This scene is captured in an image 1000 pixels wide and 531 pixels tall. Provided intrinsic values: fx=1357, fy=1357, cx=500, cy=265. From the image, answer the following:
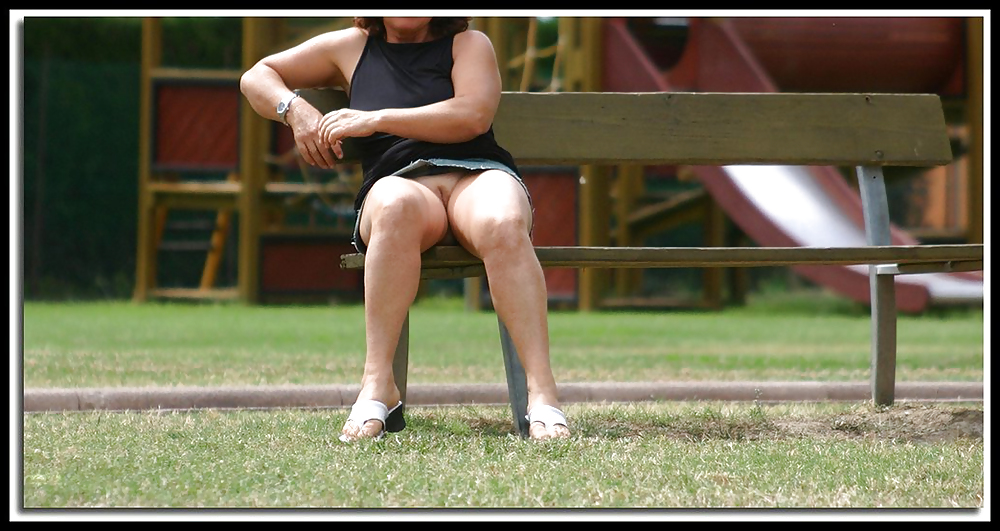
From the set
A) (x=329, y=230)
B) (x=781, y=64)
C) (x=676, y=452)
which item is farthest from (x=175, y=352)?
(x=781, y=64)

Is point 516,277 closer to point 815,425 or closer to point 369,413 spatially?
point 369,413

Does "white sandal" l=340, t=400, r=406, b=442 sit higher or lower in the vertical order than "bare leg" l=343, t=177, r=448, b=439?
lower

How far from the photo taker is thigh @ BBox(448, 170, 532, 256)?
9.30 ft

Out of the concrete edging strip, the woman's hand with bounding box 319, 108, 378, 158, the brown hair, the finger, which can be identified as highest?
the brown hair

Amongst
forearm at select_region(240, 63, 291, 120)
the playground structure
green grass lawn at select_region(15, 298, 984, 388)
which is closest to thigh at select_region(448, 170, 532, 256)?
forearm at select_region(240, 63, 291, 120)

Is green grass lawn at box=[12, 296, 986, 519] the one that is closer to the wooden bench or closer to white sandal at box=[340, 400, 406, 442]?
white sandal at box=[340, 400, 406, 442]

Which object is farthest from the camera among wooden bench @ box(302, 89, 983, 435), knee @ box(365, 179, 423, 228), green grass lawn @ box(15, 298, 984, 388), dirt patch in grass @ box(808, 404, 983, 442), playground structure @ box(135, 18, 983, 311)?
playground structure @ box(135, 18, 983, 311)

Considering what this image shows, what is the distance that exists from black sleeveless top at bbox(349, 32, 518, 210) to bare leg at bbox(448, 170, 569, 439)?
0.72 ft

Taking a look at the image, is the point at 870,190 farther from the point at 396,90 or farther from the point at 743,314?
the point at 743,314

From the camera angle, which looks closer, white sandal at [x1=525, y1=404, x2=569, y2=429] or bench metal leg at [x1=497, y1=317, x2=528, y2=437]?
white sandal at [x1=525, y1=404, x2=569, y2=429]

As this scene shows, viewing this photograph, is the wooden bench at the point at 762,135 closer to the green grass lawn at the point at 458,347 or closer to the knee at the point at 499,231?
the knee at the point at 499,231

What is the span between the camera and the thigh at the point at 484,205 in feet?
9.30

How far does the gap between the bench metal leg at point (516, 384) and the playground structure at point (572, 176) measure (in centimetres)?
634

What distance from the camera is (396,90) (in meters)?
3.09
